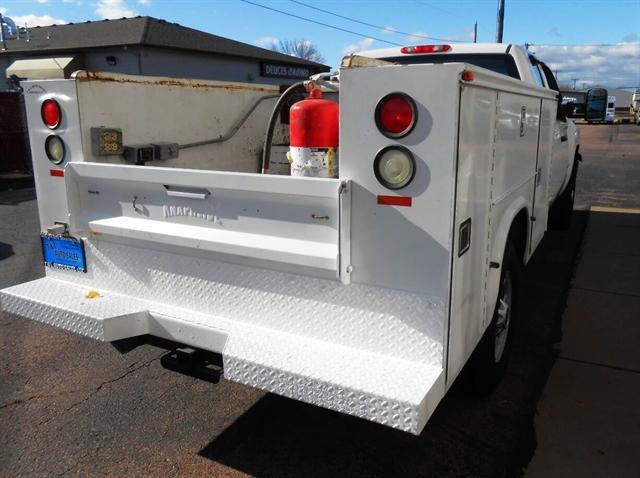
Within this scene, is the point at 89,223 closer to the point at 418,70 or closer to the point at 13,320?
the point at 418,70

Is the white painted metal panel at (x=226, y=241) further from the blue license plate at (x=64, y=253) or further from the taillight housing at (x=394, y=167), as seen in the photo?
the taillight housing at (x=394, y=167)

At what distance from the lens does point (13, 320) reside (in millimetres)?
4688

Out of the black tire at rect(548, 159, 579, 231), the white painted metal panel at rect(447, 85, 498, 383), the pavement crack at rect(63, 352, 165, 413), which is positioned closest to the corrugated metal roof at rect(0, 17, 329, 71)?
the black tire at rect(548, 159, 579, 231)

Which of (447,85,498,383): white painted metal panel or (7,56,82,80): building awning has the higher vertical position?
(7,56,82,80): building awning

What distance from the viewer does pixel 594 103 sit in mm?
5852

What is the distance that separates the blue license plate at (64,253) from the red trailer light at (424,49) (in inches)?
118

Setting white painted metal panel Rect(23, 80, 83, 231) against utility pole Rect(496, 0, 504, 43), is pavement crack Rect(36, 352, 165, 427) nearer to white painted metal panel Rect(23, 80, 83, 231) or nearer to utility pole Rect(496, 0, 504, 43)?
white painted metal panel Rect(23, 80, 83, 231)

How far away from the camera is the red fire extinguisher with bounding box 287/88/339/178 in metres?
2.75

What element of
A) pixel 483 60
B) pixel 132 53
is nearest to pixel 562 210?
pixel 483 60

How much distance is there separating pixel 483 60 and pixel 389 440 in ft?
10.2

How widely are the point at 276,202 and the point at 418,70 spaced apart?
31.3 inches

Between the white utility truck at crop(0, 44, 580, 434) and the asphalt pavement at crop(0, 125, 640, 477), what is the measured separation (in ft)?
1.16

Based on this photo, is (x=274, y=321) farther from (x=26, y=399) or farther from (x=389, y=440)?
(x=26, y=399)

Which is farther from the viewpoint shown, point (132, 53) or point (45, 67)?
point (45, 67)
